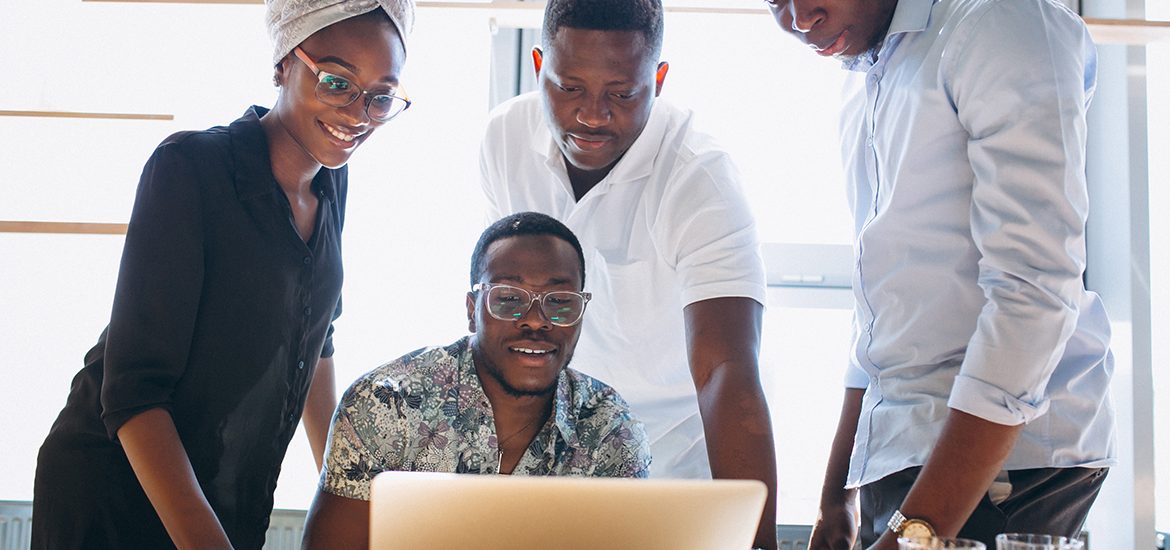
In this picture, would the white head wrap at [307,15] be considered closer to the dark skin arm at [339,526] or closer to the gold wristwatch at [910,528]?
the dark skin arm at [339,526]

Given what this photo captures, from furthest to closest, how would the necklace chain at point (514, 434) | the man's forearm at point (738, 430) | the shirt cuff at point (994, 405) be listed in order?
the necklace chain at point (514, 434) < the man's forearm at point (738, 430) < the shirt cuff at point (994, 405)

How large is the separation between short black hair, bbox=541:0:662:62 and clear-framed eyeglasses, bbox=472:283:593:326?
42cm

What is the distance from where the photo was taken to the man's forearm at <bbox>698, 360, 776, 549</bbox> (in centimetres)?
156

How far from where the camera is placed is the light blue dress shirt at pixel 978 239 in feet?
4.31

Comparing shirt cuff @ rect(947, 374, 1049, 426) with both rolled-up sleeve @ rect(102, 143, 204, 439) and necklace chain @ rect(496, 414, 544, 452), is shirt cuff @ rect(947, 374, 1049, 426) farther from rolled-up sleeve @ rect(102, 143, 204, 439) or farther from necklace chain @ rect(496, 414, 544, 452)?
rolled-up sleeve @ rect(102, 143, 204, 439)

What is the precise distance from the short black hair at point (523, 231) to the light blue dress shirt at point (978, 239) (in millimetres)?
473

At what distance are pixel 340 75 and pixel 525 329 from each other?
49 centimetres

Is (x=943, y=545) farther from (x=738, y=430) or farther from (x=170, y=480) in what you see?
(x=170, y=480)

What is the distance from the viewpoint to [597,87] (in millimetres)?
1740

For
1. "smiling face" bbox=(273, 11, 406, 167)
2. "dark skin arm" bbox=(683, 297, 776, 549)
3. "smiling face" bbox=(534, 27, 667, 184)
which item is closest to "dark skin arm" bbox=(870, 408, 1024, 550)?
"dark skin arm" bbox=(683, 297, 776, 549)

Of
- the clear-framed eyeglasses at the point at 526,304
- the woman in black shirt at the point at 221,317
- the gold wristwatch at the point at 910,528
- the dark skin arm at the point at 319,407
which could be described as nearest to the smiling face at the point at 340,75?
the woman in black shirt at the point at 221,317

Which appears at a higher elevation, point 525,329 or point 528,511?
point 525,329

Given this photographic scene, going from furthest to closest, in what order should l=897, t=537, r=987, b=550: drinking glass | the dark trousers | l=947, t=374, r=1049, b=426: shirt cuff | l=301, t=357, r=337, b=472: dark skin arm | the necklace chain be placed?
1. l=301, t=357, r=337, b=472: dark skin arm
2. the necklace chain
3. the dark trousers
4. l=947, t=374, r=1049, b=426: shirt cuff
5. l=897, t=537, r=987, b=550: drinking glass

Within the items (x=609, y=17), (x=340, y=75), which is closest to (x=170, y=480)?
(x=340, y=75)
